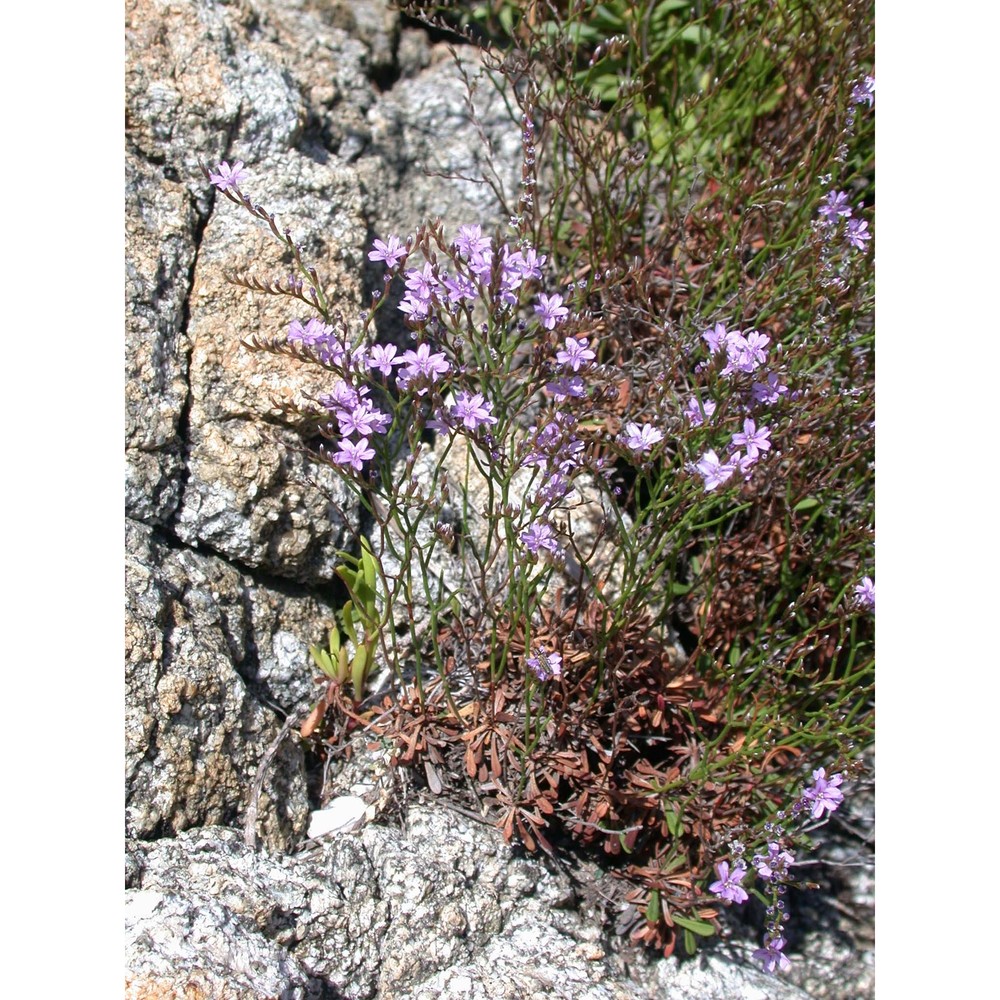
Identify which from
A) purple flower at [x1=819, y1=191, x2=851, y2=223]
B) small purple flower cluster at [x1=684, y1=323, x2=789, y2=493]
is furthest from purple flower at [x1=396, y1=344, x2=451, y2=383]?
purple flower at [x1=819, y1=191, x2=851, y2=223]

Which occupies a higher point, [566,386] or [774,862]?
[566,386]

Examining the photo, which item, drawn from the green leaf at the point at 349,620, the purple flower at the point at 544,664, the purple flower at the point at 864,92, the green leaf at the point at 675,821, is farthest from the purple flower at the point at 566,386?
the purple flower at the point at 864,92

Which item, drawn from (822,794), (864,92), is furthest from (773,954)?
(864,92)

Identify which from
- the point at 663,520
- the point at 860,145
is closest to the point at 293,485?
the point at 663,520

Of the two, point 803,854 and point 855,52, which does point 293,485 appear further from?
point 855,52

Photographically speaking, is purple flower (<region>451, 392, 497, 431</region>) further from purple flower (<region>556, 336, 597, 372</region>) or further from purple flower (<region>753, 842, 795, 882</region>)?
purple flower (<region>753, 842, 795, 882</region>)

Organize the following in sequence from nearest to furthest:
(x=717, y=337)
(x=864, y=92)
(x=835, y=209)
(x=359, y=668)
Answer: (x=717, y=337), (x=359, y=668), (x=835, y=209), (x=864, y=92)

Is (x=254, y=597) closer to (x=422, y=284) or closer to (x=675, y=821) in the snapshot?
(x=422, y=284)
